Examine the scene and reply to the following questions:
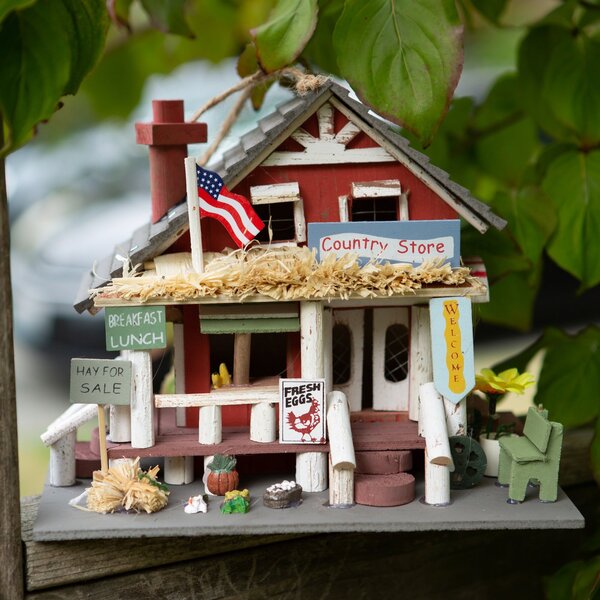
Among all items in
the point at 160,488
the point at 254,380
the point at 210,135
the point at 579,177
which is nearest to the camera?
the point at 160,488

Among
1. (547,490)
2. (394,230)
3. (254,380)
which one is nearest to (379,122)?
(394,230)

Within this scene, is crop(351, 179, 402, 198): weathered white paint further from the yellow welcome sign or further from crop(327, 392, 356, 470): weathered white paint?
crop(327, 392, 356, 470): weathered white paint

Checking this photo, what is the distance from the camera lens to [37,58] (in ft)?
3.35

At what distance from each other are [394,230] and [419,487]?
1.18 feet

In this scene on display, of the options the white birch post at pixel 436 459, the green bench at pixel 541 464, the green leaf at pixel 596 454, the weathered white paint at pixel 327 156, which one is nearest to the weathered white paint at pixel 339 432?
the white birch post at pixel 436 459

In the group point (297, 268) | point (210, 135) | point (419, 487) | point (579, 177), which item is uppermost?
point (210, 135)

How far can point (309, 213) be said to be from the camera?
140cm

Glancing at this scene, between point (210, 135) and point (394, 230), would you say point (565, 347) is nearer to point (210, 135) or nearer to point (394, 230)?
point (394, 230)

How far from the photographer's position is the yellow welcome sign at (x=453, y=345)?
4.40 feet

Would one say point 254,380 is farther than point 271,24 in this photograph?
Yes

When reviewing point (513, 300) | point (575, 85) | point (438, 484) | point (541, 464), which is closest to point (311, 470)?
point (438, 484)

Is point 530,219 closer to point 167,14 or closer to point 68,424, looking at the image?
point 167,14

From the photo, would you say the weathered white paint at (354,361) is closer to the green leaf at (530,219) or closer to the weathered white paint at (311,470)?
the weathered white paint at (311,470)

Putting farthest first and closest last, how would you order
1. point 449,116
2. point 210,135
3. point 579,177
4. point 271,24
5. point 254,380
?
point 449,116, point 210,135, point 579,177, point 254,380, point 271,24
